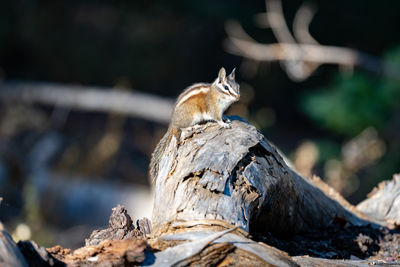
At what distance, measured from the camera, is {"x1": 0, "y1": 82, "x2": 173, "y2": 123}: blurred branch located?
31.4 ft

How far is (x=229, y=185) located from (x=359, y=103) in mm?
7166

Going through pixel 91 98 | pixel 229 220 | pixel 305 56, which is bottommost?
pixel 229 220

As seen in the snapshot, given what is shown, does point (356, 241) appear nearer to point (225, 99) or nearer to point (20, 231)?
point (225, 99)

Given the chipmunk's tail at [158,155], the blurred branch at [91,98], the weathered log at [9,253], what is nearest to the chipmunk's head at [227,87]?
the chipmunk's tail at [158,155]

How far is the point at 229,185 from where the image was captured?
293 cm

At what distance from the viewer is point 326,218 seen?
3.77 m

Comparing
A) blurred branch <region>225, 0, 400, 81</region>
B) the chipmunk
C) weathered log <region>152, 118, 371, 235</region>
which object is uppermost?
blurred branch <region>225, 0, 400, 81</region>

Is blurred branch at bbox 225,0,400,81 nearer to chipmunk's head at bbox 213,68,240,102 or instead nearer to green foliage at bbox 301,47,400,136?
green foliage at bbox 301,47,400,136

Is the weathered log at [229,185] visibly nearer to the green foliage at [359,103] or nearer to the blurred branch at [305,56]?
the blurred branch at [305,56]

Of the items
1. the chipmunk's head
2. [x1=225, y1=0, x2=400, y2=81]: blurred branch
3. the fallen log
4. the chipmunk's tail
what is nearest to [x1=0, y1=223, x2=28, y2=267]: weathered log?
the fallen log

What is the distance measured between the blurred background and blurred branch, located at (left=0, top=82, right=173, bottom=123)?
1.0 inches

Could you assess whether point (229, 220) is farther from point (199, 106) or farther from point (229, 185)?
point (199, 106)

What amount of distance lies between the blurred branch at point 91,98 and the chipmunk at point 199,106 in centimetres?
526

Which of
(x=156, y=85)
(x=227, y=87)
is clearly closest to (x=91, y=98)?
(x=156, y=85)
